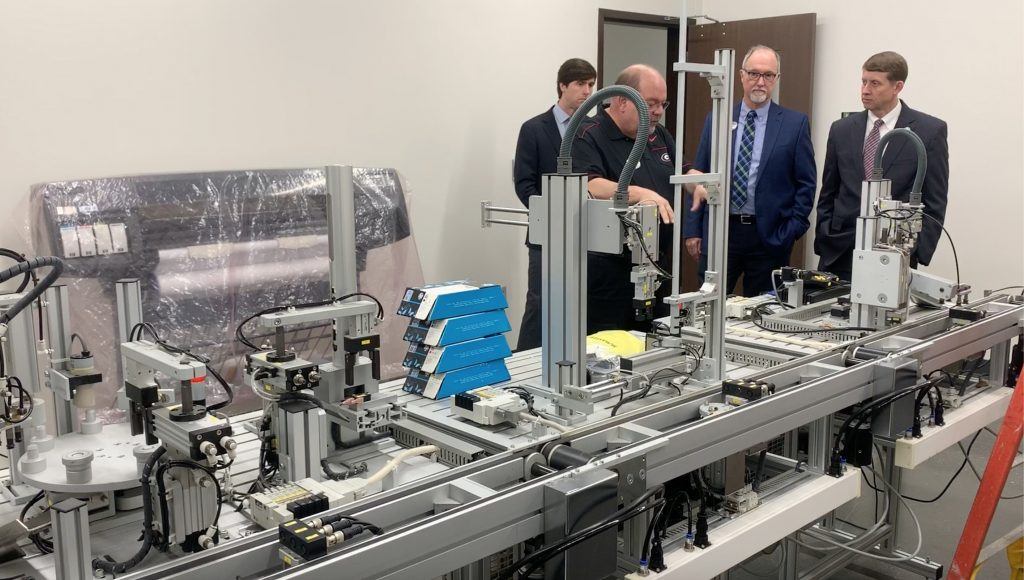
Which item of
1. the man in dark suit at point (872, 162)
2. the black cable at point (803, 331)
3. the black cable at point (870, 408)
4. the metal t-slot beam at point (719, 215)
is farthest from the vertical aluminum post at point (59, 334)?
the man in dark suit at point (872, 162)

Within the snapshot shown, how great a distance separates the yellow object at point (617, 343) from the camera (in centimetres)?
250

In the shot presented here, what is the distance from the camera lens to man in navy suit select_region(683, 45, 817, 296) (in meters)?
3.94

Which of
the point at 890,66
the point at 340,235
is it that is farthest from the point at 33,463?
the point at 890,66

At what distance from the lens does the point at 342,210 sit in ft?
6.00

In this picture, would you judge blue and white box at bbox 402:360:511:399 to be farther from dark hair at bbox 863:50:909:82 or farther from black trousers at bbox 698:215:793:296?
dark hair at bbox 863:50:909:82

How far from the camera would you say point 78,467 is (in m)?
1.51

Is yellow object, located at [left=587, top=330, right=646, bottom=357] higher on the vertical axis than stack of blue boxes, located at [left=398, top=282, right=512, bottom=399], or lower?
lower

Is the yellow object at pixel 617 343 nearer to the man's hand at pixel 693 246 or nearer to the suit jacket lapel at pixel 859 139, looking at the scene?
the man's hand at pixel 693 246

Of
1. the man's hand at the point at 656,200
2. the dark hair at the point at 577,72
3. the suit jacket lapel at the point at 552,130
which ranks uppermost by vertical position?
the dark hair at the point at 577,72

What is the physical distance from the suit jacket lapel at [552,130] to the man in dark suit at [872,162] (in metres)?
1.31

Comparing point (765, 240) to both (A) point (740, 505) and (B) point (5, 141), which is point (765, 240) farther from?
(B) point (5, 141)

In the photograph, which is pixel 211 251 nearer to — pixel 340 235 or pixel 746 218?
pixel 340 235

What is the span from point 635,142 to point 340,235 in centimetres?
69

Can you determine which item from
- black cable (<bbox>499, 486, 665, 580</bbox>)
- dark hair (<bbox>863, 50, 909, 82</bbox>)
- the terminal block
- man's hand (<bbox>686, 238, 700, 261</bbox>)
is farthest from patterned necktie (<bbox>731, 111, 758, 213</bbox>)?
the terminal block
